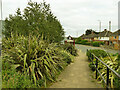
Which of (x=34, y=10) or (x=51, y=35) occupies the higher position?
(x=34, y=10)

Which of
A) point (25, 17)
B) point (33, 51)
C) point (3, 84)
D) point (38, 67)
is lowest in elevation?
point (3, 84)

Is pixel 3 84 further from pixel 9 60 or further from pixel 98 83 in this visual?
pixel 98 83

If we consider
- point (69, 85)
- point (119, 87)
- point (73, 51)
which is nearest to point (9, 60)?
point (69, 85)

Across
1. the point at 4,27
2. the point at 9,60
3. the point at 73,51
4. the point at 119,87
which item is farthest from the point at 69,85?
the point at 4,27

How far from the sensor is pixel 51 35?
7176 mm

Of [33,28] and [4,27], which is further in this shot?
[4,27]

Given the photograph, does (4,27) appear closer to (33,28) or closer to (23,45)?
(33,28)

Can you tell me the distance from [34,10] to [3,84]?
17.2 ft

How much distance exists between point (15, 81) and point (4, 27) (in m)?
12.5

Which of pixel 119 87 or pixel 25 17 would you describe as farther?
pixel 25 17

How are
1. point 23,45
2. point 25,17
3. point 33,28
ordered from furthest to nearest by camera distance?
point 25,17 < point 33,28 < point 23,45

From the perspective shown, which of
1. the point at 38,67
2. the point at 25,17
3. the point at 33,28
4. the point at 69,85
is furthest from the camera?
the point at 25,17

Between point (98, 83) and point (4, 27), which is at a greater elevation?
point (4, 27)

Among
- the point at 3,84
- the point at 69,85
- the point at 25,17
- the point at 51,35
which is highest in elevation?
the point at 25,17
